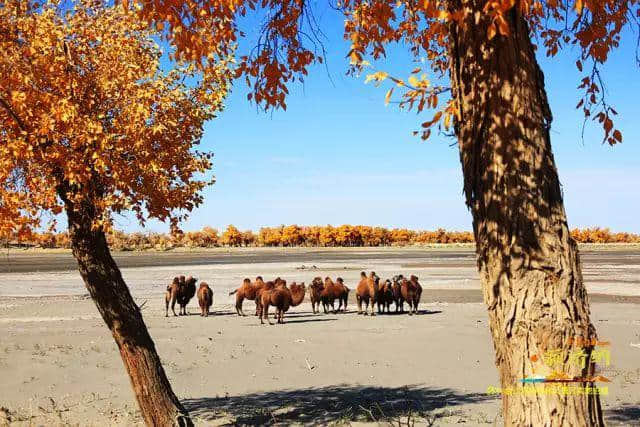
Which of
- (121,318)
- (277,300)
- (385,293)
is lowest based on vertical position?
(385,293)

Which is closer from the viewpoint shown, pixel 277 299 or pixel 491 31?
pixel 491 31

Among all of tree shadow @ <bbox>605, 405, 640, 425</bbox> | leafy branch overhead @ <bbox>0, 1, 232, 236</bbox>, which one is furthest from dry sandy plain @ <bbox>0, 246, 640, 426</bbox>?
leafy branch overhead @ <bbox>0, 1, 232, 236</bbox>

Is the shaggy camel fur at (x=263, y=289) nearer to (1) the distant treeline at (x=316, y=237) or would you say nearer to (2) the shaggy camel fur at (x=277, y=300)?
(2) the shaggy camel fur at (x=277, y=300)

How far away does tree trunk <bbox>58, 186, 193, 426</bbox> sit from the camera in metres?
8.11

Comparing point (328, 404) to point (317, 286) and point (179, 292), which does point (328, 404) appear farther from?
point (179, 292)

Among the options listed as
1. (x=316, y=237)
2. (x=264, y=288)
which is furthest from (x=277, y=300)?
(x=316, y=237)

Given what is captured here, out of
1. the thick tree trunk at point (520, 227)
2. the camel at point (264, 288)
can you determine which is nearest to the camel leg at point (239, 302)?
the camel at point (264, 288)

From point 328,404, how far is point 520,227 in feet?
23.4

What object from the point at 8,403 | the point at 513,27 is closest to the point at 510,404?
the point at 513,27

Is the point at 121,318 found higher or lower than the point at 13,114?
lower

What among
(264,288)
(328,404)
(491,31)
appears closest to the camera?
(491,31)

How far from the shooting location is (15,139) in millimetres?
7332

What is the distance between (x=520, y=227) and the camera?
3.85m

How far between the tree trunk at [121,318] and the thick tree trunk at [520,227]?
18.3 ft
